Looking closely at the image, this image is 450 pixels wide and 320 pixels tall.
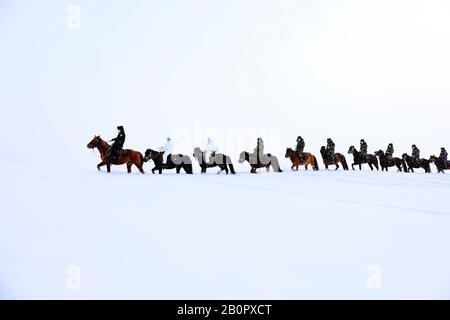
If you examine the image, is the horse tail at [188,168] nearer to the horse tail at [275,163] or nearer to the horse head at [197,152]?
the horse head at [197,152]

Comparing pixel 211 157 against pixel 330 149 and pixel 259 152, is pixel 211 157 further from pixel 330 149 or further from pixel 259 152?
pixel 330 149

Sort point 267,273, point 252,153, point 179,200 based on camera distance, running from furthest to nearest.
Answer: point 252,153 < point 179,200 < point 267,273

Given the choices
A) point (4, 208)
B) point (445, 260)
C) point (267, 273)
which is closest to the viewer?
point (267, 273)

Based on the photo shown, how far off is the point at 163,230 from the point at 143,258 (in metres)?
0.88

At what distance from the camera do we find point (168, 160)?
15164 mm

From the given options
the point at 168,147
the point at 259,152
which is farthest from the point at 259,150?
the point at 168,147

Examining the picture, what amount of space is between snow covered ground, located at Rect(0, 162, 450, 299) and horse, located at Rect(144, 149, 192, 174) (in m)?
8.96

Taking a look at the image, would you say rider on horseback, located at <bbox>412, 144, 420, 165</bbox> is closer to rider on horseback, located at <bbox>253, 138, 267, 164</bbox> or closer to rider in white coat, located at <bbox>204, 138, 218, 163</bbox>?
rider on horseback, located at <bbox>253, 138, 267, 164</bbox>

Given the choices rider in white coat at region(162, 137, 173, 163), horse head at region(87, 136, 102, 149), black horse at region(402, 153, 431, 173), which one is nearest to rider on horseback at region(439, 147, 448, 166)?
black horse at region(402, 153, 431, 173)

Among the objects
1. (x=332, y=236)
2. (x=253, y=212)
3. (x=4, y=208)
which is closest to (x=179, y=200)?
(x=253, y=212)

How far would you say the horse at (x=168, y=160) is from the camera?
15.0 m

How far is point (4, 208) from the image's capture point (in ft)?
18.5

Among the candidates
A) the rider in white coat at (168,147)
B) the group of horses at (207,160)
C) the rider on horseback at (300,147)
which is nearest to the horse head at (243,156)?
the group of horses at (207,160)
